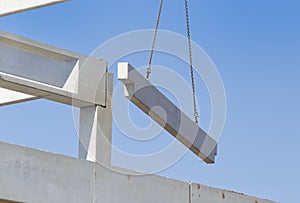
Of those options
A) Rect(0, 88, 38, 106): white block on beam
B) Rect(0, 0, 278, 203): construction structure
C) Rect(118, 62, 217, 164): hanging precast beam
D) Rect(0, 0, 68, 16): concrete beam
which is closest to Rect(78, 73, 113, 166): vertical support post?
Rect(0, 0, 278, 203): construction structure

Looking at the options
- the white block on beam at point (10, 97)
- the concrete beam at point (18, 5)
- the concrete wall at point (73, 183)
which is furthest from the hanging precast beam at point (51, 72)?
the concrete wall at point (73, 183)

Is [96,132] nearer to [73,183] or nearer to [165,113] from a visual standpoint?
[165,113]

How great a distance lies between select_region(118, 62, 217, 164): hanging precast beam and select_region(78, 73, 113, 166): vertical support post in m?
0.95

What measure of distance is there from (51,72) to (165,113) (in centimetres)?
184

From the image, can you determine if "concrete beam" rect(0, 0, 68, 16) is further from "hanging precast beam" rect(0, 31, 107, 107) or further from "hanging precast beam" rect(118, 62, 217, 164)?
"hanging precast beam" rect(118, 62, 217, 164)

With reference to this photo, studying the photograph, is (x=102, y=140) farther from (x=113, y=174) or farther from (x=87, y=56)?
(x=113, y=174)

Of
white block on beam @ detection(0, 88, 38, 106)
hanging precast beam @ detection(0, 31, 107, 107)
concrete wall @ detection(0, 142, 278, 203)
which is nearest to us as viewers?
concrete wall @ detection(0, 142, 278, 203)

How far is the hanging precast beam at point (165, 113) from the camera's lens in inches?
385

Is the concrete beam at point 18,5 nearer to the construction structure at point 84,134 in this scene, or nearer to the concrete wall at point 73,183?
the construction structure at point 84,134

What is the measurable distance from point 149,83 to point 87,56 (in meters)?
1.55

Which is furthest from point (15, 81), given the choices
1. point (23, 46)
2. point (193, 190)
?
point (193, 190)

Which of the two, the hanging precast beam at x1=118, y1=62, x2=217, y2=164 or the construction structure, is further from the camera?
the hanging precast beam at x1=118, y1=62, x2=217, y2=164

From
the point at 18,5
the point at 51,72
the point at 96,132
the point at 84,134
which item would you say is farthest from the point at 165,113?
the point at 18,5

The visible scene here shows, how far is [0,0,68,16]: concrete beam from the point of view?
11692mm
